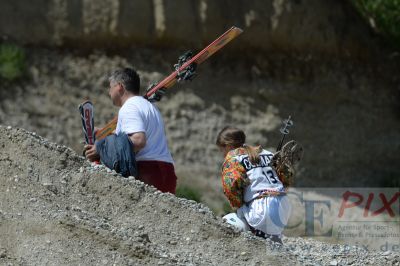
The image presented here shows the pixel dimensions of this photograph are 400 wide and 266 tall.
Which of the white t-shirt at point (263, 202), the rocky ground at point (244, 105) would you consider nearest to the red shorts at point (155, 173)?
the white t-shirt at point (263, 202)

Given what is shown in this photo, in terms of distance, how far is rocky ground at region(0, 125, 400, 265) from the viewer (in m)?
7.52

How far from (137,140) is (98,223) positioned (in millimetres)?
1159

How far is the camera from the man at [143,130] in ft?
29.3

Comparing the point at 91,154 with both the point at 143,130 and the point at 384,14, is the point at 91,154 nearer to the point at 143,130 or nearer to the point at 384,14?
the point at 143,130

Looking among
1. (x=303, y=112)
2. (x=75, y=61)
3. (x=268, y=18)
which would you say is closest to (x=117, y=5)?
(x=75, y=61)

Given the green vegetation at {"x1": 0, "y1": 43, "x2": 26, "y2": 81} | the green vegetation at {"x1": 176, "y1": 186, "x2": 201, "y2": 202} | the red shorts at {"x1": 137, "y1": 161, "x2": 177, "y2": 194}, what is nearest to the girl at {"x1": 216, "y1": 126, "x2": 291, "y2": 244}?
the red shorts at {"x1": 137, "y1": 161, "x2": 177, "y2": 194}

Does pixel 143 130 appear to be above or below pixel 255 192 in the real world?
above

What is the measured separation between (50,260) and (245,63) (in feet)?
38.2

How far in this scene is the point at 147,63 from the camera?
17.8 m

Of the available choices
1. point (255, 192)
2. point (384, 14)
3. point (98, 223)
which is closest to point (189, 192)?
point (384, 14)

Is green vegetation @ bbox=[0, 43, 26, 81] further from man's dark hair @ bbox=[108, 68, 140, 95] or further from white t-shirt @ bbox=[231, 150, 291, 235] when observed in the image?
white t-shirt @ bbox=[231, 150, 291, 235]

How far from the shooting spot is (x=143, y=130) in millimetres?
8891

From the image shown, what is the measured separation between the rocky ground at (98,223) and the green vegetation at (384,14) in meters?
9.43

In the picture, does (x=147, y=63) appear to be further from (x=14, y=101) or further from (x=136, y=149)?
(x=136, y=149)
